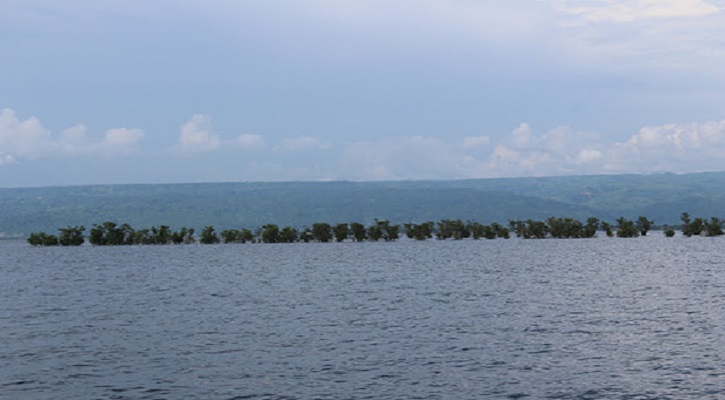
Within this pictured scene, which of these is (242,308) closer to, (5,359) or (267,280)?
(5,359)

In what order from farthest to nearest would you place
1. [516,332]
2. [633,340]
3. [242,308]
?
[242,308], [516,332], [633,340]

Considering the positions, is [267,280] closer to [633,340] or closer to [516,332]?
[516,332]

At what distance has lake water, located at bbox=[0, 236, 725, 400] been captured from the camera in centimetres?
4259

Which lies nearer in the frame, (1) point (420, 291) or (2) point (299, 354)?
(2) point (299, 354)

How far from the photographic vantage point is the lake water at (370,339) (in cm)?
4259

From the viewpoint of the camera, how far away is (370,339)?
57.7m

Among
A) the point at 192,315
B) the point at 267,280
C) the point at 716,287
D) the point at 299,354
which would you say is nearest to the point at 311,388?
the point at 299,354

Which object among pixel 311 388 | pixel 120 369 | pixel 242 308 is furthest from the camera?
pixel 242 308

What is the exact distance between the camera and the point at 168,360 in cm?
5062

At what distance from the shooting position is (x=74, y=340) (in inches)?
2318

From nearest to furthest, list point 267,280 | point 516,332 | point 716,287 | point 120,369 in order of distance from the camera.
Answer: point 120,369 < point 516,332 < point 716,287 < point 267,280

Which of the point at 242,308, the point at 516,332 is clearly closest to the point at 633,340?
the point at 516,332

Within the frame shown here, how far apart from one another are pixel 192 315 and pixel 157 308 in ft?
27.7

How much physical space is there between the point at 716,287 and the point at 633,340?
4397 cm
